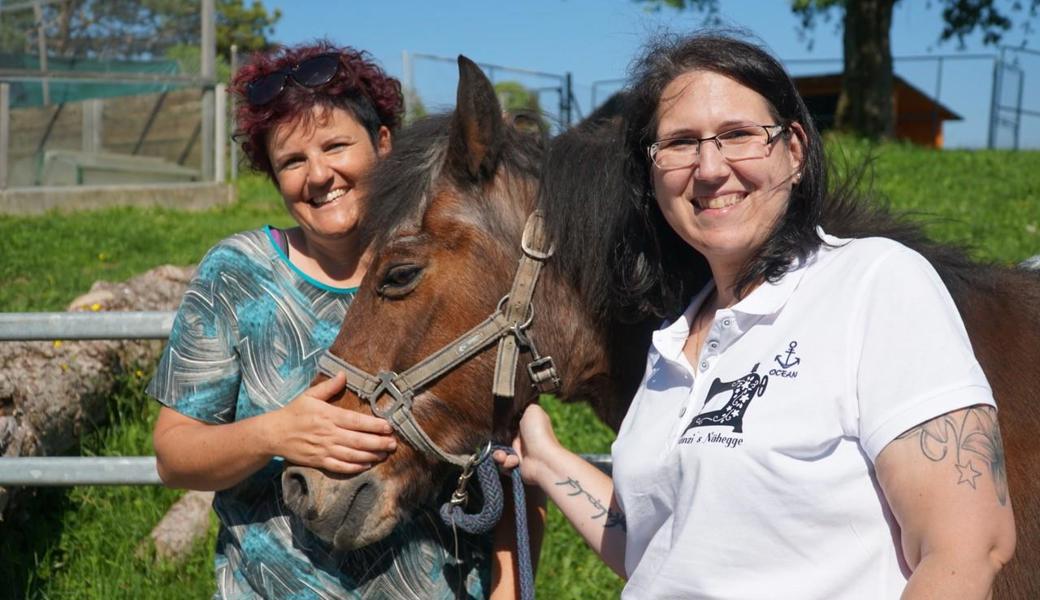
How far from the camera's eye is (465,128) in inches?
93.8

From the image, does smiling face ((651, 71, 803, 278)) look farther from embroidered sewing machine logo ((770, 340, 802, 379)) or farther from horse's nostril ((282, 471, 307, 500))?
horse's nostril ((282, 471, 307, 500))

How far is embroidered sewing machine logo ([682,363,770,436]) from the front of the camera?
173 cm

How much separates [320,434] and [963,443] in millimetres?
1310

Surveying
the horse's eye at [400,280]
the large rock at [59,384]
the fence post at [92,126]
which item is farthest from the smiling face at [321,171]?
the fence post at [92,126]

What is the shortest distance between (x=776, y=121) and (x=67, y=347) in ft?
13.5

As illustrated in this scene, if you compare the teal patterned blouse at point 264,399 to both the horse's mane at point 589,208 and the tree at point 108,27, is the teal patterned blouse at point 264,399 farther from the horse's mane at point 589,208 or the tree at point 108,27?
the tree at point 108,27

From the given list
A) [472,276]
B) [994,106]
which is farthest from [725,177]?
[994,106]

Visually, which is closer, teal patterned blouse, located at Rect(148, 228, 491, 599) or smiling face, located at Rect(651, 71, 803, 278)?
smiling face, located at Rect(651, 71, 803, 278)

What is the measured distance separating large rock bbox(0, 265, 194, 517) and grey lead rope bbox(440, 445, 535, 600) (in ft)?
7.54

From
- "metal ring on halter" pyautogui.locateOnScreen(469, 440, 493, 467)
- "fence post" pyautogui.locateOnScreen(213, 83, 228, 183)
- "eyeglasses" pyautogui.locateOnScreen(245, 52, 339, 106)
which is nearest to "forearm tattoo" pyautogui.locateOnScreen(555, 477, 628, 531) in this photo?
"metal ring on halter" pyautogui.locateOnScreen(469, 440, 493, 467)

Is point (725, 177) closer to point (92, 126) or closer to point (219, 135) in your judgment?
point (92, 126)

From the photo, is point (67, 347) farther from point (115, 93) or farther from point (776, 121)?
point (115, 93)

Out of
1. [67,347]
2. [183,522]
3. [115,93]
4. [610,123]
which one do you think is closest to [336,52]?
[610,123]

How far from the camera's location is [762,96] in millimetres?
→ 1931
